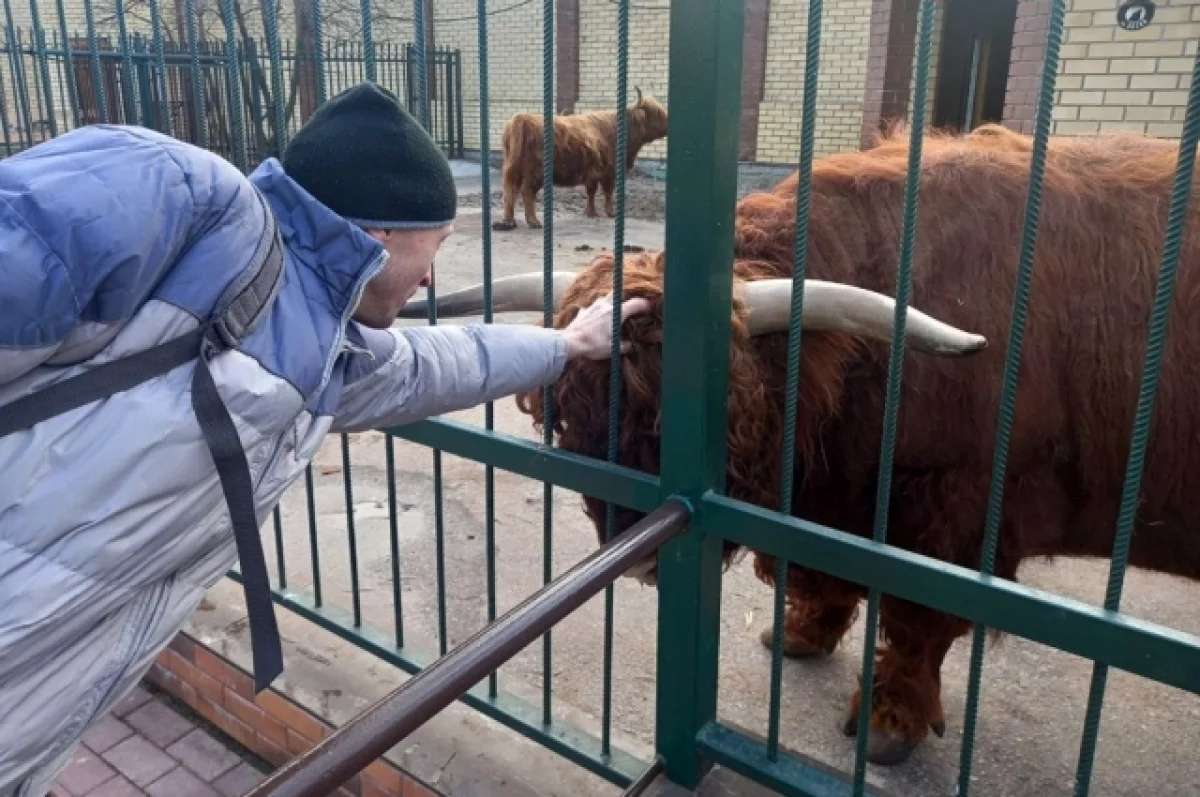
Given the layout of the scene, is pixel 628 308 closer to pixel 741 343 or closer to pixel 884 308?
pixel 741 343

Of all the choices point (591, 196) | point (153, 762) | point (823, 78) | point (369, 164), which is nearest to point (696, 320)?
point (369, 164)

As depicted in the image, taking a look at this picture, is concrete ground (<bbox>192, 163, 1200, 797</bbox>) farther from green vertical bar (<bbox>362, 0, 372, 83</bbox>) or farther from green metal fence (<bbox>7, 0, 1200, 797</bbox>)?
green vertical bar (<bbox>362, 0, 372, 83</bbox>)

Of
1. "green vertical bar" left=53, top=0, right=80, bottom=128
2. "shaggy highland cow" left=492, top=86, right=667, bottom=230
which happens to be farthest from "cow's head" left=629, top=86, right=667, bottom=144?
"green vertical bar" left=53, top=0, right=80, bottom=128

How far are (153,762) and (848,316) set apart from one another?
2.86 m

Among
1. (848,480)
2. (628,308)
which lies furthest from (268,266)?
(848,480)

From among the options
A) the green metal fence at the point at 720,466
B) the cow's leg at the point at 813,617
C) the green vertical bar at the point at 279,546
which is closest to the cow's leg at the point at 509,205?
the green vertical bar at the point at 279,546

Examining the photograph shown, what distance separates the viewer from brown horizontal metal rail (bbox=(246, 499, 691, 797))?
123cm

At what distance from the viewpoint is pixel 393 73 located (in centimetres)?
2008

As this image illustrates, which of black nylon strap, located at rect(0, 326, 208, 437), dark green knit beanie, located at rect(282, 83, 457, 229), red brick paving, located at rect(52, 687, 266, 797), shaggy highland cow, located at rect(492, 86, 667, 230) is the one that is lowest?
red brick paving, located at rect(52, 687, 266, 797)

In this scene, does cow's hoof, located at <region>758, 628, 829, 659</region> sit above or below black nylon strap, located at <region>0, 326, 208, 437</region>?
below

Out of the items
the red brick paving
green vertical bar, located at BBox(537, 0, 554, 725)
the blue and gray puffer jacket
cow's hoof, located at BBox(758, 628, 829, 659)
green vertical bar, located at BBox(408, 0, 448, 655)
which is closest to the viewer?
the blue and gray puffer jacket

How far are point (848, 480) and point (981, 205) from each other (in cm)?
90

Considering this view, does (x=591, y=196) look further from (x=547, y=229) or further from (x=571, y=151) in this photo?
(x=547, y=229)

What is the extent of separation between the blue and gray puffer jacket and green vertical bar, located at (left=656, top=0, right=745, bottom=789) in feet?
2.71
